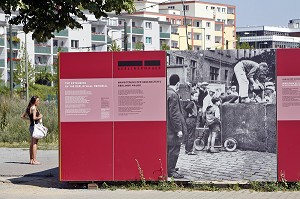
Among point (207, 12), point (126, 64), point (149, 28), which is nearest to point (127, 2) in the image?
point (126, 64)

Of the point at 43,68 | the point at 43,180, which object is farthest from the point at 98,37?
the point at 43,180

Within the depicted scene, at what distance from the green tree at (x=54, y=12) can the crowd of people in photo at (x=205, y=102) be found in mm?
3543

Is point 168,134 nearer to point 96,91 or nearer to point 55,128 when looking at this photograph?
point 96,91

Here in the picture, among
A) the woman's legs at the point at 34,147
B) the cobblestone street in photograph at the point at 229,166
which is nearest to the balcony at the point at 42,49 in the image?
the woman's legs at the point at 34,147

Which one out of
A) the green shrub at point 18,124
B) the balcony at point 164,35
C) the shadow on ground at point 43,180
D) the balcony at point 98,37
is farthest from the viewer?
the balcony at point 164,35

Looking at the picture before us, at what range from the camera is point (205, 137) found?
14305mm

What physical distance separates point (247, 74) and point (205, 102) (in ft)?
2.94

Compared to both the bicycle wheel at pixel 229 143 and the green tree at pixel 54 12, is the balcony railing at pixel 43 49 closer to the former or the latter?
the bicycle wheel at pixel 229 143

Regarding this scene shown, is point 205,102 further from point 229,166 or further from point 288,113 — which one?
point 288,113

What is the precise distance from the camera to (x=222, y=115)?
14258 mm

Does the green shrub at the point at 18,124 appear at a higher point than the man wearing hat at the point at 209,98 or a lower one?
lower

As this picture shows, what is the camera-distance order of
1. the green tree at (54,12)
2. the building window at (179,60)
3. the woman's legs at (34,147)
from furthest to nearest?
1. the woman's legs at (34,147)
2. the building window at (179,60)
3. the green tree at (54,12)

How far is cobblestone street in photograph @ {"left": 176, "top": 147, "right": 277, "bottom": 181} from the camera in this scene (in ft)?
46.5

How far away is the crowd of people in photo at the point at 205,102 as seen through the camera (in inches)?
555
